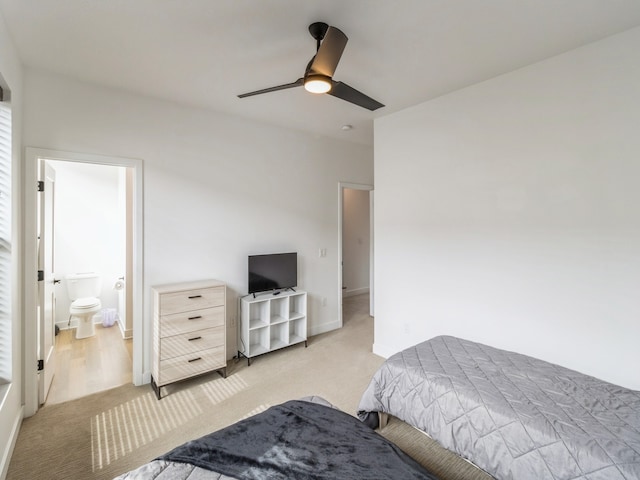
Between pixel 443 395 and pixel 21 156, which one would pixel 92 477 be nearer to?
pixel 443 395

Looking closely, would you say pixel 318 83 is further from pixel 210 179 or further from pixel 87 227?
pixel 87 227

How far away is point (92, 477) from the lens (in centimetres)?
179

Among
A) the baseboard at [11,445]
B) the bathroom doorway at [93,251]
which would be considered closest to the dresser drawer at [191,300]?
the baseboard at [11,445]

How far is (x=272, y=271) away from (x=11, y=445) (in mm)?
2411

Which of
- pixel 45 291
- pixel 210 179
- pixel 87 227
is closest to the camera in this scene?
pixel 45 291

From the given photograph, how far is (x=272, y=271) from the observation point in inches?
141

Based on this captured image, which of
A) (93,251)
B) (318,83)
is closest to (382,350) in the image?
(318,83)

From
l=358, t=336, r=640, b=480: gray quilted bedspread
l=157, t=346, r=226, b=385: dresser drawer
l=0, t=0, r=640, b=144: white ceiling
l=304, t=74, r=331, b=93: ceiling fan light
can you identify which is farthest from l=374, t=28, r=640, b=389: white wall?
l=157, t=346, r=226, b=385: dresser drawer

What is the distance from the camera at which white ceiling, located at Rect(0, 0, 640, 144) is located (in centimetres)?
171

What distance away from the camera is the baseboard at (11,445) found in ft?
5.71

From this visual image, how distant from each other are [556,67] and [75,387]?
195 inches

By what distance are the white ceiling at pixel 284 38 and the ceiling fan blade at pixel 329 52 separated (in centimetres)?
23

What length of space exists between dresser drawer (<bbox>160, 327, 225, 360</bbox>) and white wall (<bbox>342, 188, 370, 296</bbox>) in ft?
12.4

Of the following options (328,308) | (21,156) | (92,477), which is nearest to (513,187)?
(328,308)
